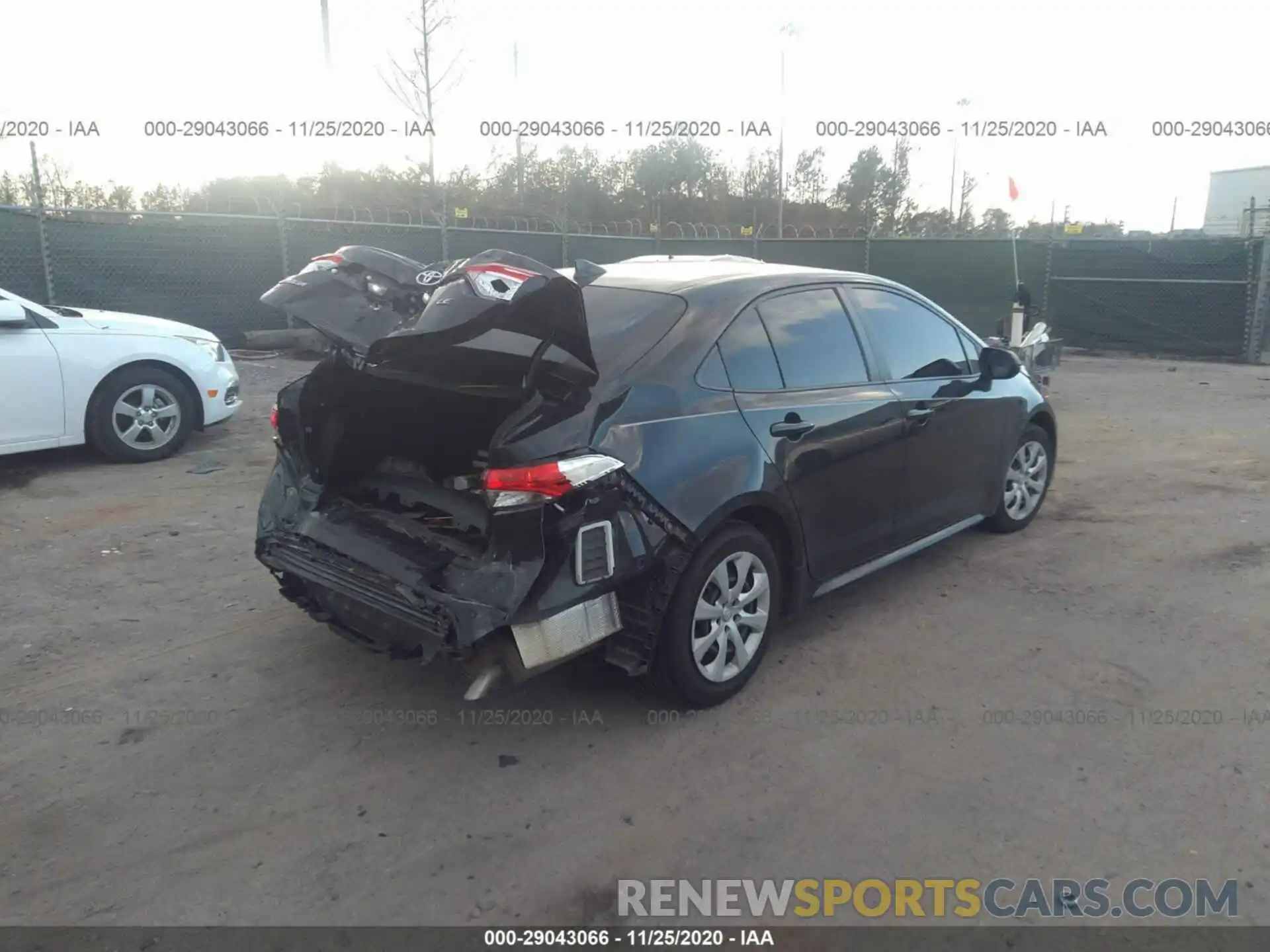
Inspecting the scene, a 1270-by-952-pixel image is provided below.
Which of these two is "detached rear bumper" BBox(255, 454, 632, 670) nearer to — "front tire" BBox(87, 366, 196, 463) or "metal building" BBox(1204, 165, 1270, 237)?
"front tire" BBox(87, 366, 196, 463)

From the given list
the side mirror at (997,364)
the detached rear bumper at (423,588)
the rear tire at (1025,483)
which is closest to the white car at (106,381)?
the detached rear bumper at (423,588)

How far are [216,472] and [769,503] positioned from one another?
4.90m

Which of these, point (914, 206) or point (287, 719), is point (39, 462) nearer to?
point (287, 719)

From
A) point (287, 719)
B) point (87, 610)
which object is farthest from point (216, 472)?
point (287, 719)

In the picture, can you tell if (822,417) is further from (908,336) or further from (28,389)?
(28,389)

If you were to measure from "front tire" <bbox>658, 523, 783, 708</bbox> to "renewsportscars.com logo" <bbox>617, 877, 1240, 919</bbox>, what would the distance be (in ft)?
2.90

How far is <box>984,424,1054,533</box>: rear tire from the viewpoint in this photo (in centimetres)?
577

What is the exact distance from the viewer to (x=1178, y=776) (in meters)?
3.34

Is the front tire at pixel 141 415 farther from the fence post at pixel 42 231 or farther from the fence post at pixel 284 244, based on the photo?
the fence post at pixel 284 244

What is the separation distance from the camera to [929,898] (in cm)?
277

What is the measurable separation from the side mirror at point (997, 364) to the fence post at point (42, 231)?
32.9ft

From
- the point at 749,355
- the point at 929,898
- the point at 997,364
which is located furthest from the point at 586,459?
the point at 997,364

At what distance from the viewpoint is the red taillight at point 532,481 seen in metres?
3.15

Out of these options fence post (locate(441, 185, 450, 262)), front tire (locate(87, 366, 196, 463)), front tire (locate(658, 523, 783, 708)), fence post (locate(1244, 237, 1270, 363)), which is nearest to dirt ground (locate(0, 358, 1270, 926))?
front tire (locate(658, 523, 783, 708))
